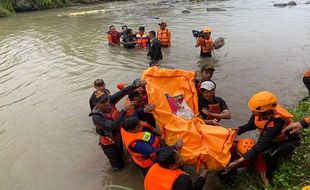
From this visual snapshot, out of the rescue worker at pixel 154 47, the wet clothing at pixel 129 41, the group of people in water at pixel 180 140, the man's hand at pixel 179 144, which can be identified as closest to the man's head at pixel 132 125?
the group of people in water at pixel 180 140

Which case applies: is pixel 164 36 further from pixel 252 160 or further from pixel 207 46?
pixel 252 160

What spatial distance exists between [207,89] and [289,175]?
1906mm

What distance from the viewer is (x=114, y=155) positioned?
6.18 m

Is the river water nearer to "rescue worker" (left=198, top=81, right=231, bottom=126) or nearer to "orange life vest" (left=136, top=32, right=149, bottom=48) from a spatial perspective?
"orange life vest" (left=136, top=32, right=149, bottom=48)

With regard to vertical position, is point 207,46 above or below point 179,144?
below

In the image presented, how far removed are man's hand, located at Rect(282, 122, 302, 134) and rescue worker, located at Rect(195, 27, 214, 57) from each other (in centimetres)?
721

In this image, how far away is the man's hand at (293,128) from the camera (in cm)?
468

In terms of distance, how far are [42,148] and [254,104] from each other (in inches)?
178

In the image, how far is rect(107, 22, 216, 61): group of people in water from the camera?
1194 centimetres

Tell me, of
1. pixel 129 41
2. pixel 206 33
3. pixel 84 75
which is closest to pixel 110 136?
pixel 84 75

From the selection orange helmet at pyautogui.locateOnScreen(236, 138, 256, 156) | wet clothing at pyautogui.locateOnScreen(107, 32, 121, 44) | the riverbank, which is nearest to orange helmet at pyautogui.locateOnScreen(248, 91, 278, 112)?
orange helmet at pyautogui.locateOnScreen(236, 138, 256, 156)

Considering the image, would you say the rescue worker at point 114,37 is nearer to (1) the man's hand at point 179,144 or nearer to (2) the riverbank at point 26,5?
(1) the man's hand at point 179,144

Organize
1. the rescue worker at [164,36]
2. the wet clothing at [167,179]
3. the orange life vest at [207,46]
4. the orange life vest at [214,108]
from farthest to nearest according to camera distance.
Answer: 1. the rescue worker at [164,36]
2. the orange life vest at [207,46]
3. the orange life vest at [214,108]
4. the wet clothing at [167,179]

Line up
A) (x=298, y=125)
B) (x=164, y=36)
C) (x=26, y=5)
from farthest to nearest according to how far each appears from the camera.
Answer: (x=26, y=5) < (x=164, y=36) < (x=298, y=125)
